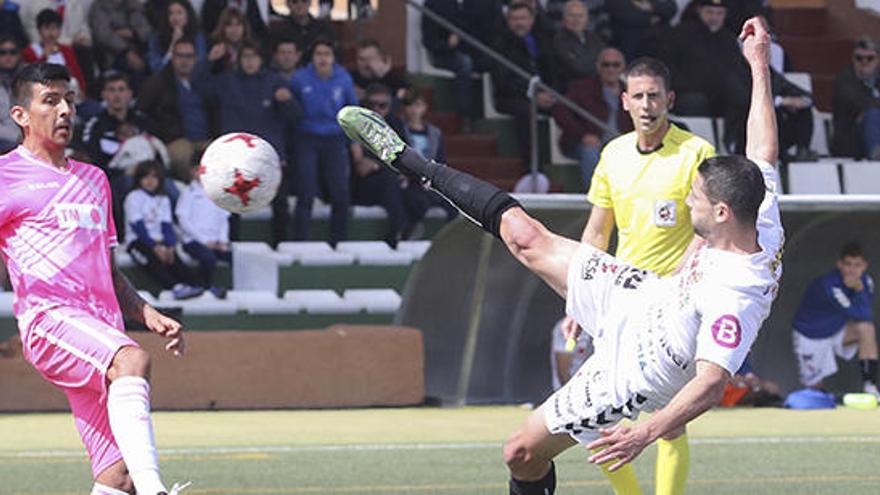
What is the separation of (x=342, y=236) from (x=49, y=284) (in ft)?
36.6

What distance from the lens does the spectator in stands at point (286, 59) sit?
63.5 ft

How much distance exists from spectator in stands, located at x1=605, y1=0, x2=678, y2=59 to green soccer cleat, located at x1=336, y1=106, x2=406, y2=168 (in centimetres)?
1249

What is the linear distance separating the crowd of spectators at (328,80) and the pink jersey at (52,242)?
873 cm

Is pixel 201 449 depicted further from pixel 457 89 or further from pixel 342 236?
pixel 457 89

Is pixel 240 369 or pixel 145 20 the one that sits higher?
pixel 145 20

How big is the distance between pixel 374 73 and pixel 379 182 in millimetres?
1210

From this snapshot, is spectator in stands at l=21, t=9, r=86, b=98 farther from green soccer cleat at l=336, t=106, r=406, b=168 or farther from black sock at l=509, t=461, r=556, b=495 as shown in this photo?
black sock at l=509, t=461, r=556, b=495

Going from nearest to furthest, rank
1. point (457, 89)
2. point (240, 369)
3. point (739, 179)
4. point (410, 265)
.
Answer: point (739, 179)
point (240, 369)
point (410, 265)
point (457, 89)

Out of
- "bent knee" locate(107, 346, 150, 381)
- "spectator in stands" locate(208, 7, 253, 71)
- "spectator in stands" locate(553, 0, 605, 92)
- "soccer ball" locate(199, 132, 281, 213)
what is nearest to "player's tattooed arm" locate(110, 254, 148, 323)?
"bent knee" locate(107, 346, 150, 381)

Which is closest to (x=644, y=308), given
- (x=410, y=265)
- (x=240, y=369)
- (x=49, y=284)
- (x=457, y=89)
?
(x=49, y=284)

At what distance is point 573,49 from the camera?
21.4m

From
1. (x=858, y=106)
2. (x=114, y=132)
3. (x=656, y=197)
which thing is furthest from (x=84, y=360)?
(x=858, y=106)

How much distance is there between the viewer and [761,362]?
17.9 metres

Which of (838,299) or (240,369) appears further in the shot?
(838,299)
